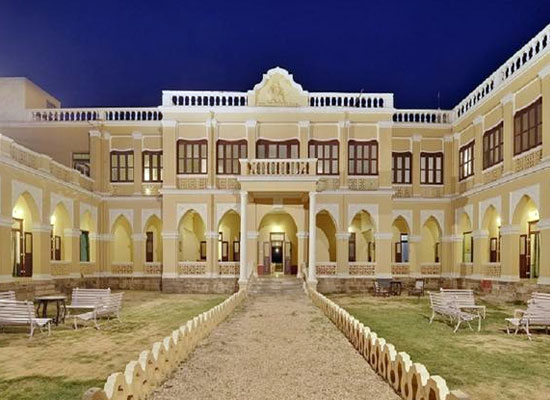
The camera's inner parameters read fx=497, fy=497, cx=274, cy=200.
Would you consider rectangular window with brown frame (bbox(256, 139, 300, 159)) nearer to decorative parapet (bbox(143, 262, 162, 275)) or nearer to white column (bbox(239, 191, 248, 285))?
white column (bbox(239, 191, 248, 285))

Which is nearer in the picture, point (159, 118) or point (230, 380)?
point (230, 380)

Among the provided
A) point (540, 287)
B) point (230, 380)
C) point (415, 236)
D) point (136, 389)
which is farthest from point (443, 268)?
point (136, 389)

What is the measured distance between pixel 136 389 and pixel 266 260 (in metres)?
21.6

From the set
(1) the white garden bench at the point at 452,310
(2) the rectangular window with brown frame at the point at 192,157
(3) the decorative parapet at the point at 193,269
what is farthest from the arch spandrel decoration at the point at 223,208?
(1) the white garden bench at the point at 452,310

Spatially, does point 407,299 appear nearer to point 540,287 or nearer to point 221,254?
point 540,287

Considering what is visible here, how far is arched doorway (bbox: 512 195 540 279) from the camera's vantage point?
65.4 ft

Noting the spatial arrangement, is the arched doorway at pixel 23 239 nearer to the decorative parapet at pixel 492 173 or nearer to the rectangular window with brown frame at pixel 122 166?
the rectangular window with brown frame at pixel 122 166

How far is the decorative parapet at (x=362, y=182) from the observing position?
24.3 meters

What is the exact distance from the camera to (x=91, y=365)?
8.52m

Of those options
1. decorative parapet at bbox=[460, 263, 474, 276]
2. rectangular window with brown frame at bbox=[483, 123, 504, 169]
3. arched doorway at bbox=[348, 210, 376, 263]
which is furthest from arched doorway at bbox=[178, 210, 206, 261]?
rectangular window with brown frame at bbox=[483, 123, 504, 169]

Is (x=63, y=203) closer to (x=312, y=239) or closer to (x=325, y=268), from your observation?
(x=312, y=239)

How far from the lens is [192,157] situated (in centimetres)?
2428

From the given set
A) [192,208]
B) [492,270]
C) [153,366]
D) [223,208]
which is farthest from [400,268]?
[153,366]

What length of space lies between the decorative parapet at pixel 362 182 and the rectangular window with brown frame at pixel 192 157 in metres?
7.11
